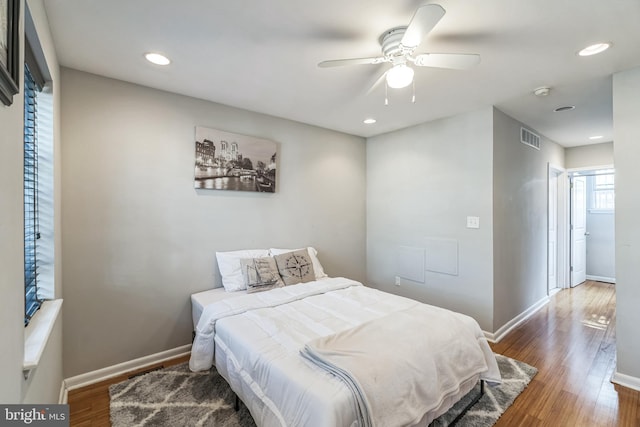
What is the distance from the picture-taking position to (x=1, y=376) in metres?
0.85

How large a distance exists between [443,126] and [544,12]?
6.17ft

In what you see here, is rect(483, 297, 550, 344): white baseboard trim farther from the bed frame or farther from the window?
the window

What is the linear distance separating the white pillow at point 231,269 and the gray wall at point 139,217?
0.11 meters

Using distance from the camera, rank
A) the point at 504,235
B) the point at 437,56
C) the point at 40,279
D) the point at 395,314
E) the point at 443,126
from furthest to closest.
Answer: the point at 443,126 → the point at 504,235 → the point at 395,314 → the point at 40,279 → the point at 437,56

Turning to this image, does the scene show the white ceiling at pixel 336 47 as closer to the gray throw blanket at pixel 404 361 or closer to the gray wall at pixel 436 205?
the gray wall at pixel 436 205

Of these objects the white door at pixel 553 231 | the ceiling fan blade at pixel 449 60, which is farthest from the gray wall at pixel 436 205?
the white door at pixel 553 231

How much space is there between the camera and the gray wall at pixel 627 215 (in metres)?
2.29

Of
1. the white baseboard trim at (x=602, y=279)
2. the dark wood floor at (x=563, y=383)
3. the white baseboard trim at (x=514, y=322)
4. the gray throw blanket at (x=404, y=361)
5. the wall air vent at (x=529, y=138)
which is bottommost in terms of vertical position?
the dark wood floor at (x=563, y=383)

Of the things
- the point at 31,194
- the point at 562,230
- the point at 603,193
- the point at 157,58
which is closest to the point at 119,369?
the point at 31,194

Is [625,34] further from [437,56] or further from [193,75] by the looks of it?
[193,75]

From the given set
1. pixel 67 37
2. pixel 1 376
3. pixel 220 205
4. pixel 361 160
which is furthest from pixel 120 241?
pixel 361 160

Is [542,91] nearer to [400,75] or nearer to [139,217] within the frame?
[400,75]

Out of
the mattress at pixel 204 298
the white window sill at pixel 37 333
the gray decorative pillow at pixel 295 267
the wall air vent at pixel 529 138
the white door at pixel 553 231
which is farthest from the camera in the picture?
the white door at pixel 553 231

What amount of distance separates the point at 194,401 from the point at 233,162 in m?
2.11
